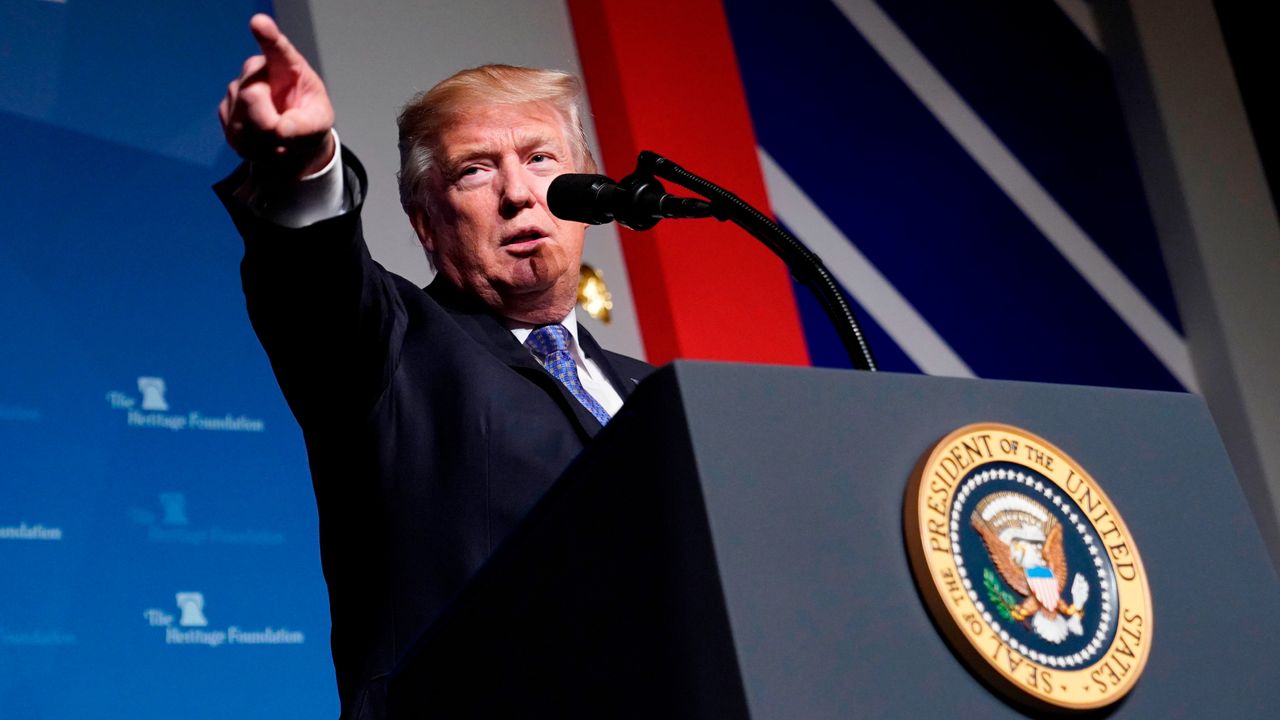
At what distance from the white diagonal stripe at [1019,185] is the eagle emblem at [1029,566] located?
3021 millimetres

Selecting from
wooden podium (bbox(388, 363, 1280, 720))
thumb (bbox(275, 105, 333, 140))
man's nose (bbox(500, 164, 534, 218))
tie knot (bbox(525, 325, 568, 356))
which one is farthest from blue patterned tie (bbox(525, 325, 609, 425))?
wooden podium (bbox(388, 363, 1280, 720))

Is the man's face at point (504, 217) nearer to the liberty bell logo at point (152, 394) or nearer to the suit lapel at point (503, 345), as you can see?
the suit lapel at point (503, 345)

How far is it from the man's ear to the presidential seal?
3.44 ft

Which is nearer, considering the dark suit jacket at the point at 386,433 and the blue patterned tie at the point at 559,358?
the dark suit jacket at the point at 386,433

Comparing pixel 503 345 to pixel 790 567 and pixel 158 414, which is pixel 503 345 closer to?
pixel 790 567

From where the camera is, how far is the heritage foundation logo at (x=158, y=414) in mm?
2164

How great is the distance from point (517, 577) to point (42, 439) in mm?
1545

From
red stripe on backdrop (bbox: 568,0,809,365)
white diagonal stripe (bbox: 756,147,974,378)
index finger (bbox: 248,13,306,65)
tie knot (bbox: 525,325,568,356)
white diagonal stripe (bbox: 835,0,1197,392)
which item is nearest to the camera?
index finger (bbox: 248,13,306,65)

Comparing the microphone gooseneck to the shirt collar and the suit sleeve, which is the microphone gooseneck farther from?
the shirt collar

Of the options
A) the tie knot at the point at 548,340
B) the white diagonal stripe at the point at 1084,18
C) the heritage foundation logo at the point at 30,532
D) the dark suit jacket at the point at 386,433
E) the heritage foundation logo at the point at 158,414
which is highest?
the white diagonal stripe at the point at 1084,18

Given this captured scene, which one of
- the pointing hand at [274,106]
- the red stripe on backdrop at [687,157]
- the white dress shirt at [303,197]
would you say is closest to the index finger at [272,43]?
the pointing hand at [274,106]

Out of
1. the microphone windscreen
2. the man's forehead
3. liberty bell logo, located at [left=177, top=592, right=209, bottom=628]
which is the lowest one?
liberty bell logo, located at [left=177, top=592, right=209, bottom=628]

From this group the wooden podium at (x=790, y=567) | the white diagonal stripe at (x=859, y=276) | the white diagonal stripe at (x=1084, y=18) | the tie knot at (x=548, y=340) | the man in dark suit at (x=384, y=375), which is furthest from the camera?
the white diagonal stripe at (x=1084, y=18)

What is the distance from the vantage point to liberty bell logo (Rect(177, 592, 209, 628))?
2100 millimetres
